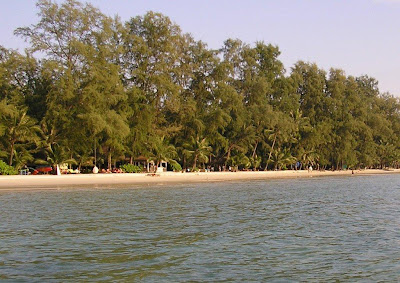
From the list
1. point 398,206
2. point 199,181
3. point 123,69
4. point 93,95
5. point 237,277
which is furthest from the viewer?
point 123,69

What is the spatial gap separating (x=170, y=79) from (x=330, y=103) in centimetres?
3489

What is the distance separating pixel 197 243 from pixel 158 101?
45.4 m

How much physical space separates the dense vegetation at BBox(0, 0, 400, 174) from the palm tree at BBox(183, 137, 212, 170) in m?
0.14

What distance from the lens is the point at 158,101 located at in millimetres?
59438

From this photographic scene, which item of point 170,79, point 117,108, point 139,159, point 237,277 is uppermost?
point 170,79

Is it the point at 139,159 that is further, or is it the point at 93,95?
the point at 139,159

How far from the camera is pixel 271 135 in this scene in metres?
70.2

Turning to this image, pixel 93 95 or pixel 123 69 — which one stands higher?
pixel 123 69

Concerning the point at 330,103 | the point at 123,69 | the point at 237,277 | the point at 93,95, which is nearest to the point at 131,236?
the point at 237,277

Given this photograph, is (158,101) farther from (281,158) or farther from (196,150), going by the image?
(281,158)

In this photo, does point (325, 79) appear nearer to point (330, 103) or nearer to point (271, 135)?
point (330, 103)

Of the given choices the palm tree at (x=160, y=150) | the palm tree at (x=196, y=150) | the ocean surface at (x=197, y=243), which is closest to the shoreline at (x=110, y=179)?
the palm tree at (x=160, y=150)

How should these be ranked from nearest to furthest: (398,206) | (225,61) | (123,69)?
(398,206) → (123,69) → (225,61)

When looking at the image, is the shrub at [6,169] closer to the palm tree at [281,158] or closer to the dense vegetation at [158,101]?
the dense vegetation at [158,101]
